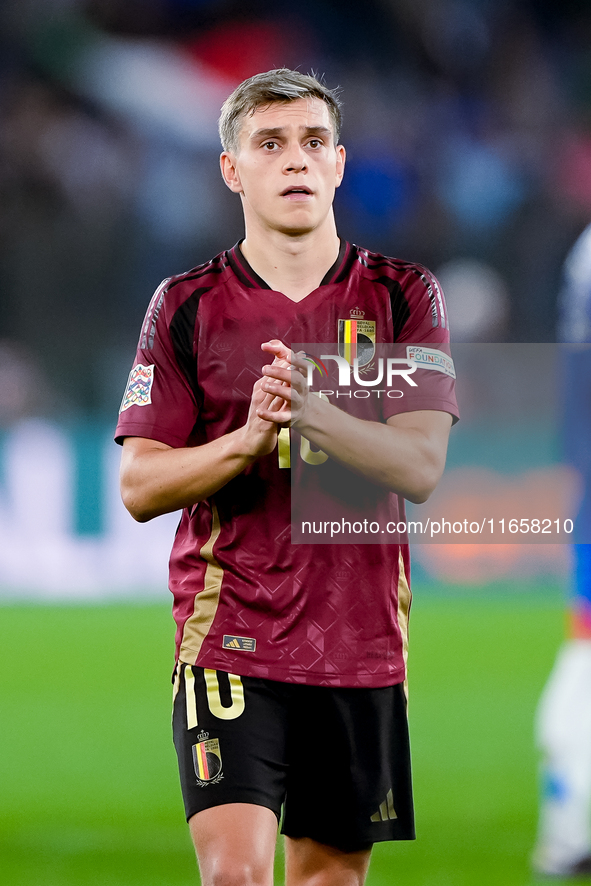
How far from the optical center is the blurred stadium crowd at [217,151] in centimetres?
917

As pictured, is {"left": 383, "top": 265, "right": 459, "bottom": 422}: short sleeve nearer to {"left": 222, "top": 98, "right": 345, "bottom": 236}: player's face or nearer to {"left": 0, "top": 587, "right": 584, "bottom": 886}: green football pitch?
{"left": 222, "top": 98, "right": 345, "bottom": 236}: player's face

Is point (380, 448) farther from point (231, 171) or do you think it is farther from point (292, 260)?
point (231, 171)

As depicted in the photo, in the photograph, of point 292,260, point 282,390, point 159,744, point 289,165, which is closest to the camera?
point 282,390

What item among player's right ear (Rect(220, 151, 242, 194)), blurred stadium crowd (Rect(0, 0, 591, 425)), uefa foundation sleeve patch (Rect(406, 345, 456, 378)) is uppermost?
blurred stadium crowd (Rect(0, 0, 591, 425))

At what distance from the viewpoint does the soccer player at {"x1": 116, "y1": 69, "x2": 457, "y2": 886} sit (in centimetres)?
203

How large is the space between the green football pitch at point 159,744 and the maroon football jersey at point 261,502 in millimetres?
200

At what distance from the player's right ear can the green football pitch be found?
1.08 metres

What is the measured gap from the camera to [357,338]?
2180 mm

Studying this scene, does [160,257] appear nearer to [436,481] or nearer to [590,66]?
[590,66]

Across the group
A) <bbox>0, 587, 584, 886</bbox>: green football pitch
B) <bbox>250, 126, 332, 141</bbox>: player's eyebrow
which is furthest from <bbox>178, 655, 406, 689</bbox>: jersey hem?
<bbox>250, 126, 332, 141</bbox>: player's eyebrow

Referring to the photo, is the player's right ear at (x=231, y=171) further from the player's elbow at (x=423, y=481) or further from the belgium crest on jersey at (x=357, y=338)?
the player's elbow at (x=423, y=481)

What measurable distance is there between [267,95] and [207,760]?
125cm

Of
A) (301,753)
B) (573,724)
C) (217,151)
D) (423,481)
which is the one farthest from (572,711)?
(217,151)

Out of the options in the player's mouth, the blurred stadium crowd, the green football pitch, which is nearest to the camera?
the player's mouth
